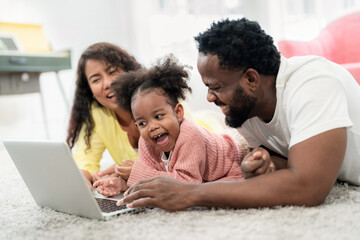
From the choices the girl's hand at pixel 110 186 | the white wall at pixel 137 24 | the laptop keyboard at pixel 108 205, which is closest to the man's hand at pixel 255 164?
the laptop keyboard at pixel 108 205

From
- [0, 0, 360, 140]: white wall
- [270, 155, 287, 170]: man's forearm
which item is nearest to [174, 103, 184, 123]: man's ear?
[270, 155, 287, 170]: man's forearm

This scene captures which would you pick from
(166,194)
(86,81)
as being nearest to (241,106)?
(166,194)

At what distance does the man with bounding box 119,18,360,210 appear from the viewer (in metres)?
0.96

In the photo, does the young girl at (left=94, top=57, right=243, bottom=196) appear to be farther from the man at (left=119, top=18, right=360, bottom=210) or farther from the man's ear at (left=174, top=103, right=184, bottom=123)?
the man at (left=119, top=18, right=360, bottom=210)

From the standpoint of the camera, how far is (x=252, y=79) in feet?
3.67

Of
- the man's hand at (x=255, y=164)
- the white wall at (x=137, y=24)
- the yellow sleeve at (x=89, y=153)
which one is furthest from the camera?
the white wall at (x=137, y=24)

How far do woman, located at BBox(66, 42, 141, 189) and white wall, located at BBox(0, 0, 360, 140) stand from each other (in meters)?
0.79

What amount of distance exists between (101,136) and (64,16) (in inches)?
111

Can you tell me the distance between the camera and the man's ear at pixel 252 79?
111 centimetres

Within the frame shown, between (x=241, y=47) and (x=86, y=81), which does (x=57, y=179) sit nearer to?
(x=241, y=47)

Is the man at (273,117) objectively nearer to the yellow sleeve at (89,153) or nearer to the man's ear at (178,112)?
the man's ear at (178,112)

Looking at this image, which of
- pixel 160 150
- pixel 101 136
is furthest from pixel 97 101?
pixel 160 150

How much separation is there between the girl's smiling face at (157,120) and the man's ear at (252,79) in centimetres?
32

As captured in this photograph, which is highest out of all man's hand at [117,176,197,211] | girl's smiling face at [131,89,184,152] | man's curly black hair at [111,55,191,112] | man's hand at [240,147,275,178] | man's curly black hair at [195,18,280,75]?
man's curly black hair at [195,18,280,75]
